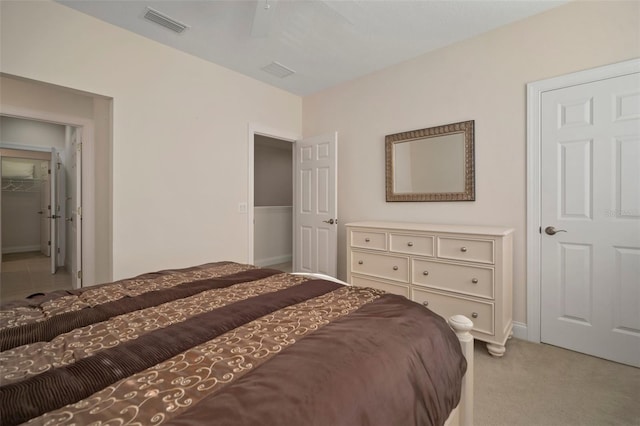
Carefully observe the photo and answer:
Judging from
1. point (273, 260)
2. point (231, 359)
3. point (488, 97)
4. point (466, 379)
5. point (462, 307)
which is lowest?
point (273, 260)

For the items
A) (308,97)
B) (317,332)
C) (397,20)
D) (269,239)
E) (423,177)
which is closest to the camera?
(317,332)

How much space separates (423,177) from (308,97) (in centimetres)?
215

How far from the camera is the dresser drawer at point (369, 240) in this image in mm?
2797

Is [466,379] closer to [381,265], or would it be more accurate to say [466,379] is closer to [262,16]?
[381,265]

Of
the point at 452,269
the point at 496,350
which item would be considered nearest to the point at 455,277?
the point at 452,269

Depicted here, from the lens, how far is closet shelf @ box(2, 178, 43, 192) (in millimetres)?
6152

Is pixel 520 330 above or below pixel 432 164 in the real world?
below

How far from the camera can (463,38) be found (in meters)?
2.72

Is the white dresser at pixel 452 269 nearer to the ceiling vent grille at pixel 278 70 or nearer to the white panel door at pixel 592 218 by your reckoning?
the white panel door at pixel 592 218

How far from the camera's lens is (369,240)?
2.91 meters

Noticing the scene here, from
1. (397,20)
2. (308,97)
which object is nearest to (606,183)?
(397,20)

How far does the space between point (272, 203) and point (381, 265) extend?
4257 millimetres

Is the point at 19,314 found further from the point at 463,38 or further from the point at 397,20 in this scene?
the point at 463,38

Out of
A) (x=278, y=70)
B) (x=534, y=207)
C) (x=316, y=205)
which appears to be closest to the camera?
(x=534, y=207)
